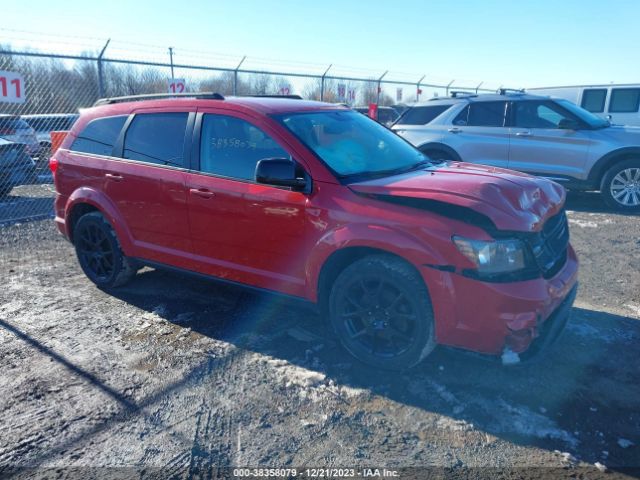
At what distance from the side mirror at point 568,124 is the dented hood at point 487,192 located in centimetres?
514

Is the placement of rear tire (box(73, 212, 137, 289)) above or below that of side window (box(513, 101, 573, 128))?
below

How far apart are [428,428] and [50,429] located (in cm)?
218

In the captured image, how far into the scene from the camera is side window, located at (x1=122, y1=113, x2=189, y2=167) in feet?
14.0

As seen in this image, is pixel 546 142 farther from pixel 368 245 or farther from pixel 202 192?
pixel 202 192

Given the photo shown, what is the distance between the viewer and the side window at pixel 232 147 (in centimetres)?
386

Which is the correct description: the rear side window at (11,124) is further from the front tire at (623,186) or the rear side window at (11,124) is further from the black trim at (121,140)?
the front tire at (623,186)

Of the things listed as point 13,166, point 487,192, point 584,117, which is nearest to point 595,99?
point 584,117

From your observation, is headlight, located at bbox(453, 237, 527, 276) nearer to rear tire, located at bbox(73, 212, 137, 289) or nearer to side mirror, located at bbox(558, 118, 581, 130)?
rear tire, located at bbox(73, 212, 137, 289)

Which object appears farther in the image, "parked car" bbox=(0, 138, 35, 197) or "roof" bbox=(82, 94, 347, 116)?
"parked car" bbox=(0, 138, 35, 197)

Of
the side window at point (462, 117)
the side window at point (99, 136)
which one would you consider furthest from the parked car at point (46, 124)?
the side window at point (462, 117)

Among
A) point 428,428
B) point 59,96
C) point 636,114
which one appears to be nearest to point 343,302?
point 428,428

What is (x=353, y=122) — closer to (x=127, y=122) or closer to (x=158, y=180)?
(x=158, y=180)

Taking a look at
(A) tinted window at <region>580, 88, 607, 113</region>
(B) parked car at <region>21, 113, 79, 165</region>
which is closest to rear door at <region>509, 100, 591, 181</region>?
(A) tinted window at <region>580, 88, 607, 113</region>

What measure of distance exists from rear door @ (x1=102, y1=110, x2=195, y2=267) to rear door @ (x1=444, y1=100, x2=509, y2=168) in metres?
6.11
